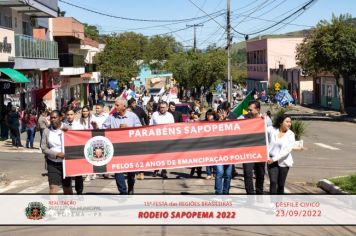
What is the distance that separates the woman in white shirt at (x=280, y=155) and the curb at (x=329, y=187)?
97.1 inches

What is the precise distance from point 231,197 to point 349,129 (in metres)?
26.6

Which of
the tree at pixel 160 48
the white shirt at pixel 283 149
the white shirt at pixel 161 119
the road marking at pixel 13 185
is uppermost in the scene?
the tree at pixel 160 48

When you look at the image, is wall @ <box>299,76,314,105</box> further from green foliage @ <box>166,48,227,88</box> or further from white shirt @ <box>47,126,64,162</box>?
white shirt @ <box>47,126,64,162</box>

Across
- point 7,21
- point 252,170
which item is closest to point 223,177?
point 252,170

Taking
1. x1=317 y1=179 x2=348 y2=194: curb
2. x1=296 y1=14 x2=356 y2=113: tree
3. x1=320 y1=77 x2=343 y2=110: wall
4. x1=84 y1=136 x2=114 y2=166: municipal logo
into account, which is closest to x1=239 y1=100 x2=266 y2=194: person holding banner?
x1=317 y1=179 x2=348 y2=194: curb

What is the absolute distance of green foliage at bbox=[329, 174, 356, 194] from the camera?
12094mm

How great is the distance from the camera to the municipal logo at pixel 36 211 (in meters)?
9.18

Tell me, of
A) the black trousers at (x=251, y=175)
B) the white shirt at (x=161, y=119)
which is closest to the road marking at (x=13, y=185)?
the white shirt at (x=161, y=119)

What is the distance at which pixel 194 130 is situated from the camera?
10.7 metres

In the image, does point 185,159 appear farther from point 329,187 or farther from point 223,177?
point 329,187

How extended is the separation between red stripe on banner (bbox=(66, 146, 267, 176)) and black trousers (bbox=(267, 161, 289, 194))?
14.9 inches

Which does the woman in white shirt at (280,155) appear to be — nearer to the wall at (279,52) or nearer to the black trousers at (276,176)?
the black trousers at (276,176)

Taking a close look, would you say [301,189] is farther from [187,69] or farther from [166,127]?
[187,69]

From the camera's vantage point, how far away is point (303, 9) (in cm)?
2072
